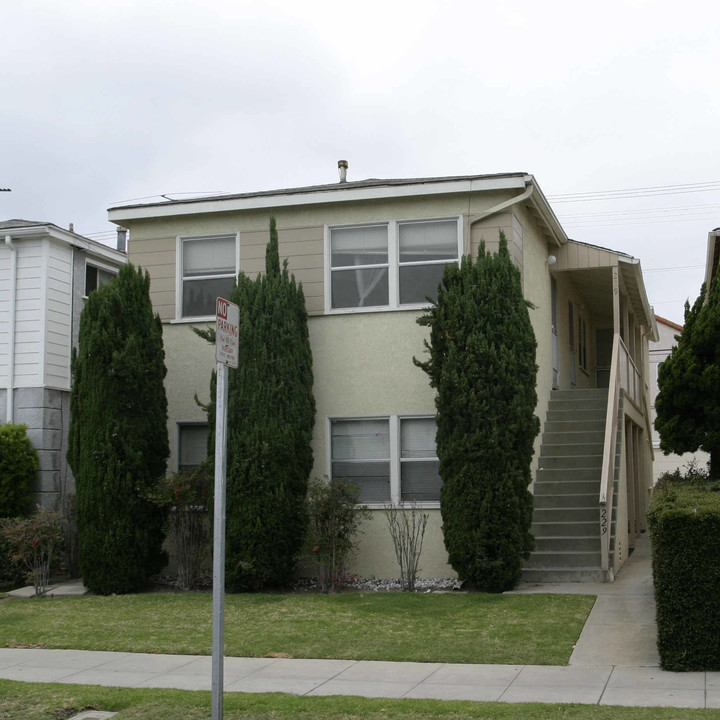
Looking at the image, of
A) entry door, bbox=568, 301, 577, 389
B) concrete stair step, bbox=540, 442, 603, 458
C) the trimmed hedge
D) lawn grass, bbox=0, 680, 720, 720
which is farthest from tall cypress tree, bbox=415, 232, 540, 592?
entry door, bbox=568, 301, 577, 389

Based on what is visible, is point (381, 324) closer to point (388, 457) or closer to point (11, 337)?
point (388, 457)

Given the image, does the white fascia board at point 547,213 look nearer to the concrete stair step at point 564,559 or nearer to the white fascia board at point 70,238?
the concrete stair step at point 564,559

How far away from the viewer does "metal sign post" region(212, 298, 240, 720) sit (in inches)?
236

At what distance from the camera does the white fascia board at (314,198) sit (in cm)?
1378

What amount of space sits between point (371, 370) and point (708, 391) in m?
4.67

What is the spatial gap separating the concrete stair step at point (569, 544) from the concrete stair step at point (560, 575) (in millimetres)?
466

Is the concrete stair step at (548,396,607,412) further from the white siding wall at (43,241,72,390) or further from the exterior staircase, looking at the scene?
the white siding wall at (43,241,72,390)

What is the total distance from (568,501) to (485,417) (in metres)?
2.78

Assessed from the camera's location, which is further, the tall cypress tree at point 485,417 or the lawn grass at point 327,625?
the tall cypress tree at point 485,417

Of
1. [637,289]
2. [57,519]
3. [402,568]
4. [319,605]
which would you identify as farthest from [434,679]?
[637,289]

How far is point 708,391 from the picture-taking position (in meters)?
12.1

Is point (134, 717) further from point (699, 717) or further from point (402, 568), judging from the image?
point (402, 568)

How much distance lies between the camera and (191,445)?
14984mm

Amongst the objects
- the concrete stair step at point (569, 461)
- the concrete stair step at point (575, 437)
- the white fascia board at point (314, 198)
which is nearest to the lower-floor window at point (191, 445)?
the white fascia board at point (314, 198)
